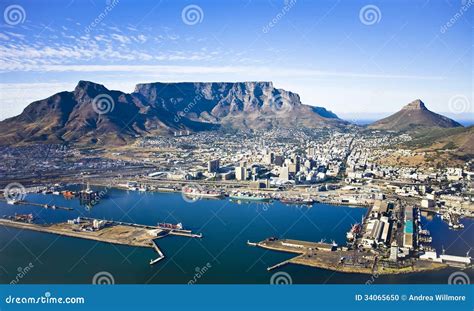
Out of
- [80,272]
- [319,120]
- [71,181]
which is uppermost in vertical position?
[319,120]

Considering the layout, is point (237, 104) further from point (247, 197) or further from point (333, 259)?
point (333, 259)

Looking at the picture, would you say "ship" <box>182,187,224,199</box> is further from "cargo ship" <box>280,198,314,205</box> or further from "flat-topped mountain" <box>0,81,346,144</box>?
"flat-topped mountain" <box>0,81,346,144</box>

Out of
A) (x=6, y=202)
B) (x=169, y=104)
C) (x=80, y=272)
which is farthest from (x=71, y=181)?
(x=169, y=104)

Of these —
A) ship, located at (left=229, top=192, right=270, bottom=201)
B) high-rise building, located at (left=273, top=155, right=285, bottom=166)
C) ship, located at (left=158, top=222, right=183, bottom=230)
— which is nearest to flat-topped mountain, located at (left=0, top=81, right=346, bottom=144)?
high-rise building, located at (left=273, top=155, right=285, bottom=166)

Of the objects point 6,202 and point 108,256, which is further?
point 6,202

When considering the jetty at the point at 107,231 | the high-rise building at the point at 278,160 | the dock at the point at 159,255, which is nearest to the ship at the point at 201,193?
the jetty at the point at 107,231

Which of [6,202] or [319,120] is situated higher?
[319,120]

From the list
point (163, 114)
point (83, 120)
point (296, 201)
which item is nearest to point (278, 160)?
point (296, 201)

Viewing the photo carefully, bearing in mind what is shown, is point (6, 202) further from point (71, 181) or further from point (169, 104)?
point (169, 104)
